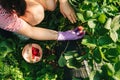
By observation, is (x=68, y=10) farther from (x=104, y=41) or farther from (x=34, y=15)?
(x=104, y=41)

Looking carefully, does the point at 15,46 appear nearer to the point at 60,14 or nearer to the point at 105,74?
the point at 60,14

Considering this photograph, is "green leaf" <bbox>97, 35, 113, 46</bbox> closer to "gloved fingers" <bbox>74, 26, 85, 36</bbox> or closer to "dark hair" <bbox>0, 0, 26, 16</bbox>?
"gloved fingers" <bbox>74, 26, 85, 36</bbox>

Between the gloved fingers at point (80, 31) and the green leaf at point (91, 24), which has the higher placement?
the green leaf at point (91, 24)

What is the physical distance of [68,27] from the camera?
234 cm

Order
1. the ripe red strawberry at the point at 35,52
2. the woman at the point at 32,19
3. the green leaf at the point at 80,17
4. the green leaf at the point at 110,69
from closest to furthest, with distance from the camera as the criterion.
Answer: the green leaf at the point at 110,69
the green leaf at the point at 80,17
the woman at the point at 32,19
the ripe red strawberry at the point at 35,52

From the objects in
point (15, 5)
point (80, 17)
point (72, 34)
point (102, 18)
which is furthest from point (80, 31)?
point (15, 5)

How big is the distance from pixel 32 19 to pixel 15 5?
187mm

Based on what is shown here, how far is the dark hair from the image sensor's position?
2.00 m

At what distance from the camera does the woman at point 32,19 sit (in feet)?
6.85

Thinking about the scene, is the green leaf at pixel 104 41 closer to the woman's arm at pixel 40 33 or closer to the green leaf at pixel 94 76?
the green leaf at pixel 94 76

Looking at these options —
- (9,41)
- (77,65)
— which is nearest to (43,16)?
(9,41)

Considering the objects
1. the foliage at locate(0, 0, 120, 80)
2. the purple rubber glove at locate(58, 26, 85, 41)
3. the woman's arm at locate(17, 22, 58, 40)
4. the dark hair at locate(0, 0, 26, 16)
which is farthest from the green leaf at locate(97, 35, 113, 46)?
the dark hair at locate(0, 0, 26, 16)

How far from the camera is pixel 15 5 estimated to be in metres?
2.07

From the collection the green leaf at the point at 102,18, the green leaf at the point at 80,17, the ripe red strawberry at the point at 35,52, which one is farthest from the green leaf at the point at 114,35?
the ripe red strawberry at the point at 35,52
